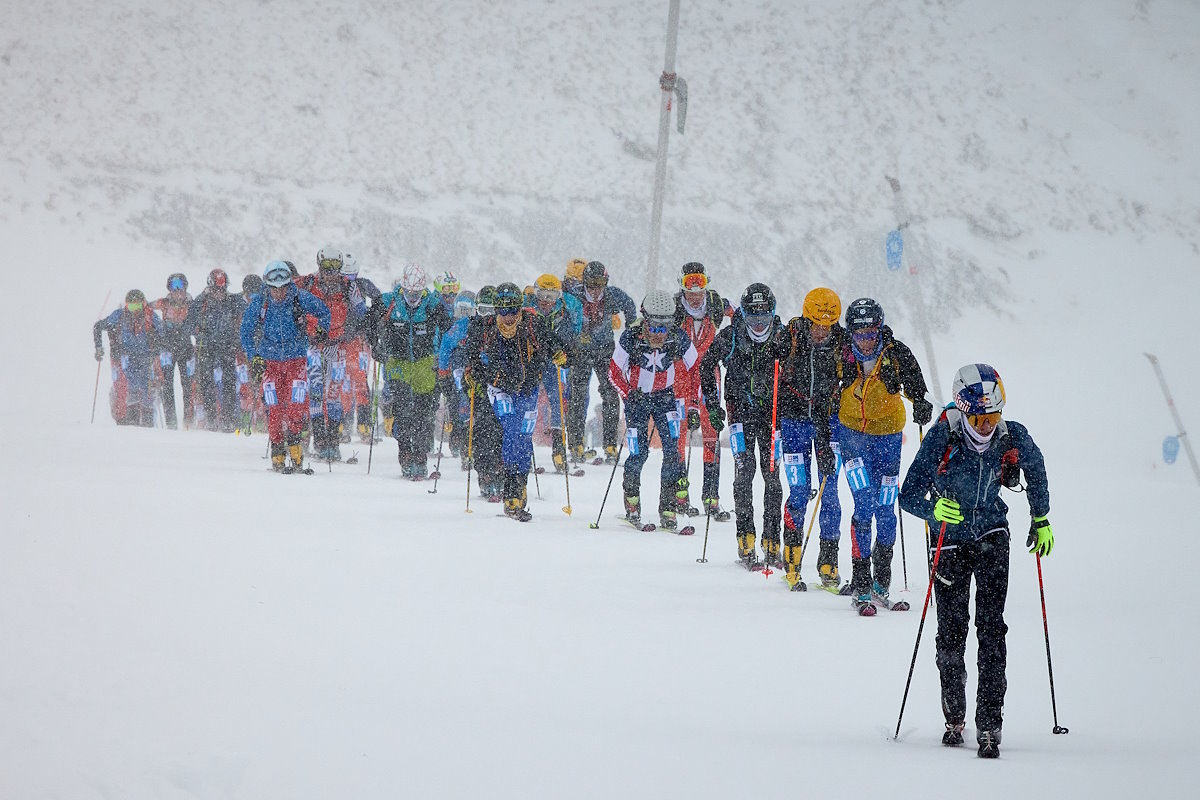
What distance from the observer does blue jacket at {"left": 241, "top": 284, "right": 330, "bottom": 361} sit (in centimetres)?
1214

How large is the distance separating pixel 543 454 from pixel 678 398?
565 cm

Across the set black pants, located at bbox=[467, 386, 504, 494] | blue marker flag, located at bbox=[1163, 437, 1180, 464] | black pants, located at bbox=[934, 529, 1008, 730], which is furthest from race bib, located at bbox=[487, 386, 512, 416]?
blue marker flag, located at bbox=[1163, 437, 1180, 464]

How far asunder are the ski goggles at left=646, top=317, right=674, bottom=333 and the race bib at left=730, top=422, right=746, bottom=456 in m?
1.50

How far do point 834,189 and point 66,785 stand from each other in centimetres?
3773

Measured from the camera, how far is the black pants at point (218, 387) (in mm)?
17500

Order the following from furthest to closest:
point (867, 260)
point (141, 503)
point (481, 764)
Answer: point (867, 260) < point (141, 503) < point (481, 764)

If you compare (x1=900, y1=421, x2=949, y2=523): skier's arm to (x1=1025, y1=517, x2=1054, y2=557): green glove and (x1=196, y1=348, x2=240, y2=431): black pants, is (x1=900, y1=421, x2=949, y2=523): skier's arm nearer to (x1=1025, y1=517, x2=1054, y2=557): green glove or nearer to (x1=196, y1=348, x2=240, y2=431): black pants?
(x1=1025, y1=517, x2=1054, y2=557): green glove

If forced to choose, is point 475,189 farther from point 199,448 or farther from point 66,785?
point 66,785

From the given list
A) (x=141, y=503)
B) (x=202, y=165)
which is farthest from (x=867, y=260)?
(x=141, y=503)

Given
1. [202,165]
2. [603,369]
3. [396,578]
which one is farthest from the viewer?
[202,165]

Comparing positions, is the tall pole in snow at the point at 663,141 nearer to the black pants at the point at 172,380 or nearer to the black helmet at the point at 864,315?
the black pants at the point at 172,380

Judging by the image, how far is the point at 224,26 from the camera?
117ft

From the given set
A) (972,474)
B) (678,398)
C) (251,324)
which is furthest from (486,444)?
(972,474)

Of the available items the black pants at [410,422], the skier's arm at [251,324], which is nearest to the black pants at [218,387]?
the skier's arm at [251,324]
